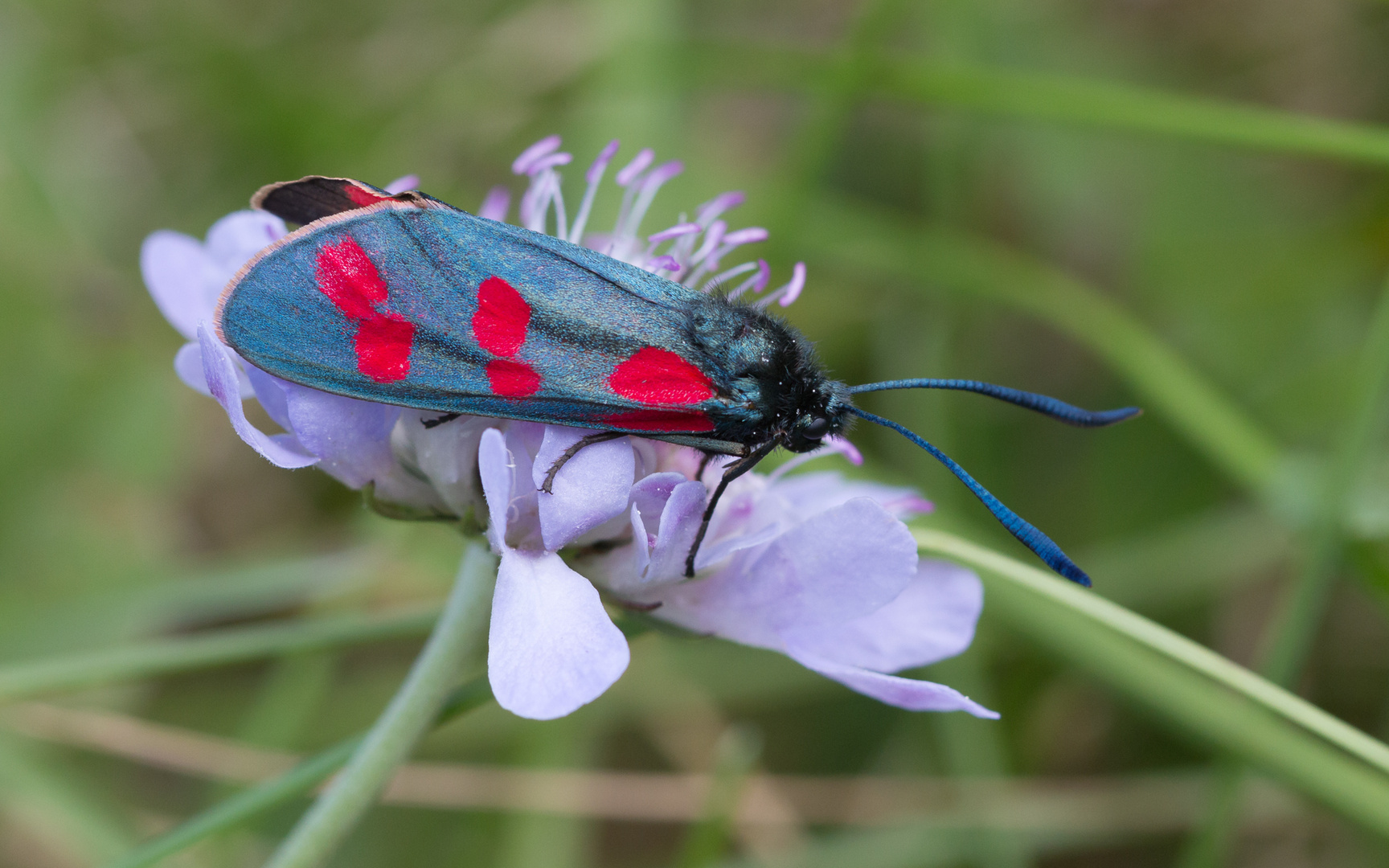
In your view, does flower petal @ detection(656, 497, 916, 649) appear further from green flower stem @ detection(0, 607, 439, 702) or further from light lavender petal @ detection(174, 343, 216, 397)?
light lavender petal @ detection(174, 343, 216, 397)

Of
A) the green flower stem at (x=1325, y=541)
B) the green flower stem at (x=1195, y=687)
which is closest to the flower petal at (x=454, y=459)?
the green flower stem at (x=1195, y=687)

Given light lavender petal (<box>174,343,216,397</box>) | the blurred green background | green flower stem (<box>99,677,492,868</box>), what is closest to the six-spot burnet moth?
light lavender petal (<box>174,343,216,397</box>)

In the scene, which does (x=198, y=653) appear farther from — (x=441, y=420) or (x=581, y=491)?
(x=581, y=491)

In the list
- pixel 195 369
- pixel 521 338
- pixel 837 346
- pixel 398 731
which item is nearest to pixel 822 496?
pixel 521 338

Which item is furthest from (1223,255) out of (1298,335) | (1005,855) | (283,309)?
(283,309)

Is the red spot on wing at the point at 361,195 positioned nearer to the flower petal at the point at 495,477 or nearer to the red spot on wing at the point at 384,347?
the red spot on wing at the point at 384,347
